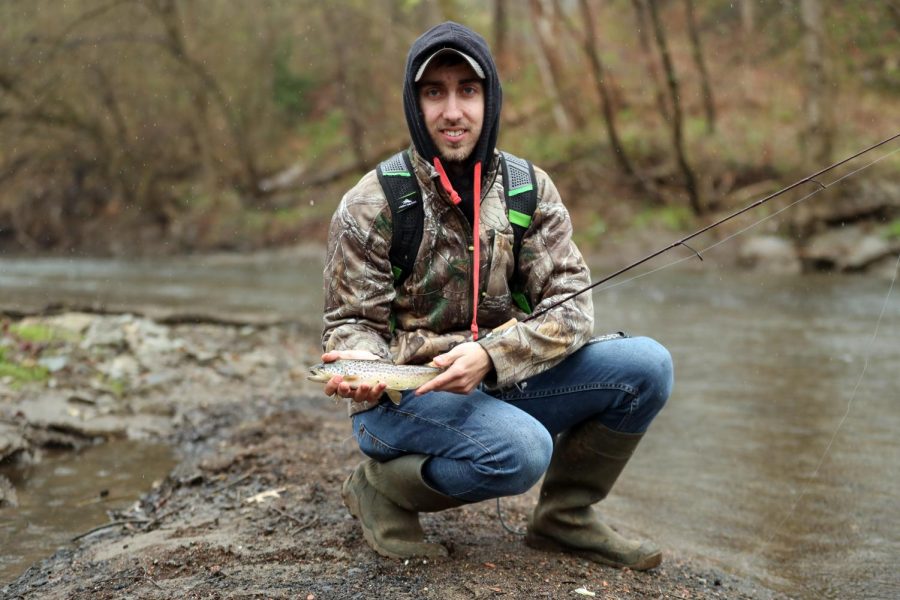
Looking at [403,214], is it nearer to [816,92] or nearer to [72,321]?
[72,321]

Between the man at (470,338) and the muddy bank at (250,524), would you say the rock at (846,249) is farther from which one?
the man at (470,338)

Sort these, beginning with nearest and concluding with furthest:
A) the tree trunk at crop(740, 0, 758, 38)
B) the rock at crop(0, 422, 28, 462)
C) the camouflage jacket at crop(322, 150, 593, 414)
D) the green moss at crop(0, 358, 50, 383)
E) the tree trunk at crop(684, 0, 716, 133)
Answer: the camouflage jacket at crop(322, 150, 593, 414) → the rock at crop(0, 422, 28, 462) → the green moss at crop(0, 358, 50, 383) → the tree trunk at crop(684, 0, 716, 133) → the tree trunk at crop(740, 0, 758, 38)

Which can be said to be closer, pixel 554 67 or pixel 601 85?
pixel 601 85

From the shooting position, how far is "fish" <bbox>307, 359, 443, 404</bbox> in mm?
2779

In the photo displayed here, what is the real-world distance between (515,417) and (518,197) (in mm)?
756

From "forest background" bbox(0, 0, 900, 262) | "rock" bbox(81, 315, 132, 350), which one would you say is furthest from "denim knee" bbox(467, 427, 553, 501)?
"forest background" bbox(0, 0, 900, 262)

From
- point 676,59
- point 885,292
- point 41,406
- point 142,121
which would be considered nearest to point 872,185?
point 885,292

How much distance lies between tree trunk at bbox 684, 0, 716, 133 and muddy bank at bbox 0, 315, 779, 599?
42.8 feet

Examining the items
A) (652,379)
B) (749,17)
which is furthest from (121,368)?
(749,17)

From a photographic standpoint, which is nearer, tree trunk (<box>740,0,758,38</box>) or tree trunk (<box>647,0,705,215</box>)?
tree trunk (<box>647,0,705,215</box>)

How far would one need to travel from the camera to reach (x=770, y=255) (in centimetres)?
1402

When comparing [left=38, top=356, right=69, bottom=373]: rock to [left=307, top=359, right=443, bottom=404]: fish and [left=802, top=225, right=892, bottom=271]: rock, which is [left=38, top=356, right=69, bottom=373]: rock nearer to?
[left=307, top=359, right=443, bottom=404]: fish

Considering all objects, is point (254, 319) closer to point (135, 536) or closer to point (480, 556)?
point (135, 536)

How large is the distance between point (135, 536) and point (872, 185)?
44.9 feet
